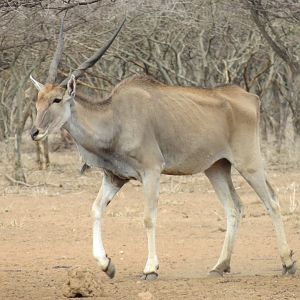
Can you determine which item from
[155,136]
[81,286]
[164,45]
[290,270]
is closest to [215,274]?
[290,270]

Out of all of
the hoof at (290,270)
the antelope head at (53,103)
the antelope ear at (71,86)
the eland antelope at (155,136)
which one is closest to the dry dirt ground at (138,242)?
the hoof at (290,270)

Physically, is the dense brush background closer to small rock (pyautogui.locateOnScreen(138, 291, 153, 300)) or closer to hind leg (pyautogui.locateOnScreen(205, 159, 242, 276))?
hind leg (pyautogui.locateOnScreen(205, 159, 242, 276))

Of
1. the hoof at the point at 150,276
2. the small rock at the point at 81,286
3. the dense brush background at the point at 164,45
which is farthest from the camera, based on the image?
the dense brush background at the point at 164,45

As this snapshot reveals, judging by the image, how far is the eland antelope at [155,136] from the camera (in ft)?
34.4

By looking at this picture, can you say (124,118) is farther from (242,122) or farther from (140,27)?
(140,27)

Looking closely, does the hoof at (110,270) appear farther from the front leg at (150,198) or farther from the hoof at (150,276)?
the front leg at (150,198)

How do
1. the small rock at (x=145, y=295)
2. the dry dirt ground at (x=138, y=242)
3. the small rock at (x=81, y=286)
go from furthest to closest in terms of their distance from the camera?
the dry dirt ground at (x=138, y=242)
the small rock at (x=81, y=286)
the small rock at (x=145, y=295)

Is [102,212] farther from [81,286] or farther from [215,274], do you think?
[81,286]

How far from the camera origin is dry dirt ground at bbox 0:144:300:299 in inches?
386

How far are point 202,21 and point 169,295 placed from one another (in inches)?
495

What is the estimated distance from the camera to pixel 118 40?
903 inches

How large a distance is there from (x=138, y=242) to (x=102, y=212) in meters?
3.03

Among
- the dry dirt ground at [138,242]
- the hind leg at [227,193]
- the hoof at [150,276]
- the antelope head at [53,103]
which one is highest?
the antelope head at [53,103]

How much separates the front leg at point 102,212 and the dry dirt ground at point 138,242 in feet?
0.53
